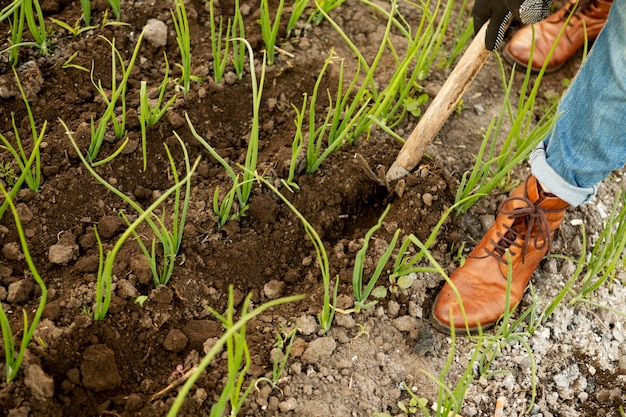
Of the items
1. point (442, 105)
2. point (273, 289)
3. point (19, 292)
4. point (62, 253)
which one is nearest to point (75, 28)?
point (62, 253)

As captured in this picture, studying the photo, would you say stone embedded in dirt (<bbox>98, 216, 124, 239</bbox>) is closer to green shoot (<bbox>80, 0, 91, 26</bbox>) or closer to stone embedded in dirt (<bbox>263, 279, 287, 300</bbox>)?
stone embedded in dirt (<bbox>263, 279, 287, 300</bbox>)

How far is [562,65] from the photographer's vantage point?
97.7 inches

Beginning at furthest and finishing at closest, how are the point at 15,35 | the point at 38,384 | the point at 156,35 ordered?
the point at 156,35
the point at 15,35
the point at 38,384

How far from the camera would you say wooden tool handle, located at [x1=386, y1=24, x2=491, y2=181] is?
169 centimetres

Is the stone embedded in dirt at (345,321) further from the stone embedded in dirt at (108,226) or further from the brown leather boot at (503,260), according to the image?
the stone embedded in dirt at (108,226)

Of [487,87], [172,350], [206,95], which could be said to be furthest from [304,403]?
[487,87]

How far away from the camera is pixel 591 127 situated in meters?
1.56

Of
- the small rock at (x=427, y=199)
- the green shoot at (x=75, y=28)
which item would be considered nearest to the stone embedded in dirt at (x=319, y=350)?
the small rock at (x=427, y=199)

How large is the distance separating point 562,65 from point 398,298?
1.30m

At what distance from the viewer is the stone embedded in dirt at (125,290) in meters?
1.58

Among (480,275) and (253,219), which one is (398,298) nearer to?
(480,275)

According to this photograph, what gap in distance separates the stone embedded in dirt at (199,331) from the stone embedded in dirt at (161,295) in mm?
83

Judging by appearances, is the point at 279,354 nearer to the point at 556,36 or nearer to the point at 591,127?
the point at 591,127

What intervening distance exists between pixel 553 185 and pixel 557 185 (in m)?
0.01
